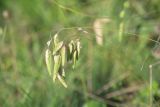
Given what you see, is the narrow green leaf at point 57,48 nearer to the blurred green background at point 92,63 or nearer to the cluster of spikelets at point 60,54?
the cluster of spikelets at point 60,54

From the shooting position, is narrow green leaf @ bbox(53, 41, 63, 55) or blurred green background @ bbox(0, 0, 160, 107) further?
blurred green background @ bbox(0, 0, 160, 107)

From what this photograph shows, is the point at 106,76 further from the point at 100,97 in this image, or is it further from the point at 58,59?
the point at 58,59

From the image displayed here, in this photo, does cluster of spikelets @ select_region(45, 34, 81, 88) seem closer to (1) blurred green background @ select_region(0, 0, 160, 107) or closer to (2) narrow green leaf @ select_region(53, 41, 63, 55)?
(2) narrow green leaf @ select_region(53, 41, 63, 55)

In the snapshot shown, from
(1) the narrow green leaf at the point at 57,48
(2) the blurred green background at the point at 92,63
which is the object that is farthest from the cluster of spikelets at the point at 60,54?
(2) the blurred green background at the point at 92,63

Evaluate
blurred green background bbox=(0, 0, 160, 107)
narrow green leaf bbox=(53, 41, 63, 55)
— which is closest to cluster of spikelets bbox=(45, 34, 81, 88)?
narrow green leaf bbox=(53, 41, 63, 55)

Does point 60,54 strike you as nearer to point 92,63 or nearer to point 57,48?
Result: point 57,48

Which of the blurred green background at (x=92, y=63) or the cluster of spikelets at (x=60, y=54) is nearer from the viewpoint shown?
the cluster of spikelets at (x=60, y=54)

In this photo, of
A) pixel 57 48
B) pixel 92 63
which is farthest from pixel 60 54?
pixel 92 63

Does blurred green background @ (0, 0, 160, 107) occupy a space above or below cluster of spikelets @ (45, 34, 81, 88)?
below
